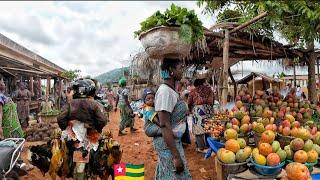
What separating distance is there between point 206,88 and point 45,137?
17.8ft

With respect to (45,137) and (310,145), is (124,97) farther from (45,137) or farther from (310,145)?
(310,145)

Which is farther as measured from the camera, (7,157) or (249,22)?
(249,22)

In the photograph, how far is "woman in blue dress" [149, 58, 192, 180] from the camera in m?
3.11

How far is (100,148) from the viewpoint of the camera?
4562 millimetres

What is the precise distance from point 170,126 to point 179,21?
4.75ft

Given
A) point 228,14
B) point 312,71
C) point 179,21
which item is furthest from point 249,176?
point 312,71

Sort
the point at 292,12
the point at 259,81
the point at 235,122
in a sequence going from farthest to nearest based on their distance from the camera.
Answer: the point at 259,81
the point at 235,122
the point at 292,12

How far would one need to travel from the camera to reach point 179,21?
13.2 ft

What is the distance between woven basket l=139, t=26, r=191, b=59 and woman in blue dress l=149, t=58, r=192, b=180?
546mm

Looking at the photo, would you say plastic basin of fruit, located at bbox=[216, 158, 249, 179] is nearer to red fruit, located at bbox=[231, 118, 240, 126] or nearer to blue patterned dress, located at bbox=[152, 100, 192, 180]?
blue patterned dress, located at bbox=[152, 100, 192, 180]

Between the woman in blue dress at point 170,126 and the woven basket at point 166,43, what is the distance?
0.55m

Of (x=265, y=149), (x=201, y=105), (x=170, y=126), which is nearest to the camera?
(x=170, y=126)

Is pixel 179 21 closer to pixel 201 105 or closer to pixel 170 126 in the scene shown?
pixel 170 126

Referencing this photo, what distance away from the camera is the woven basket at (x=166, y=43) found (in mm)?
Result: 3918
